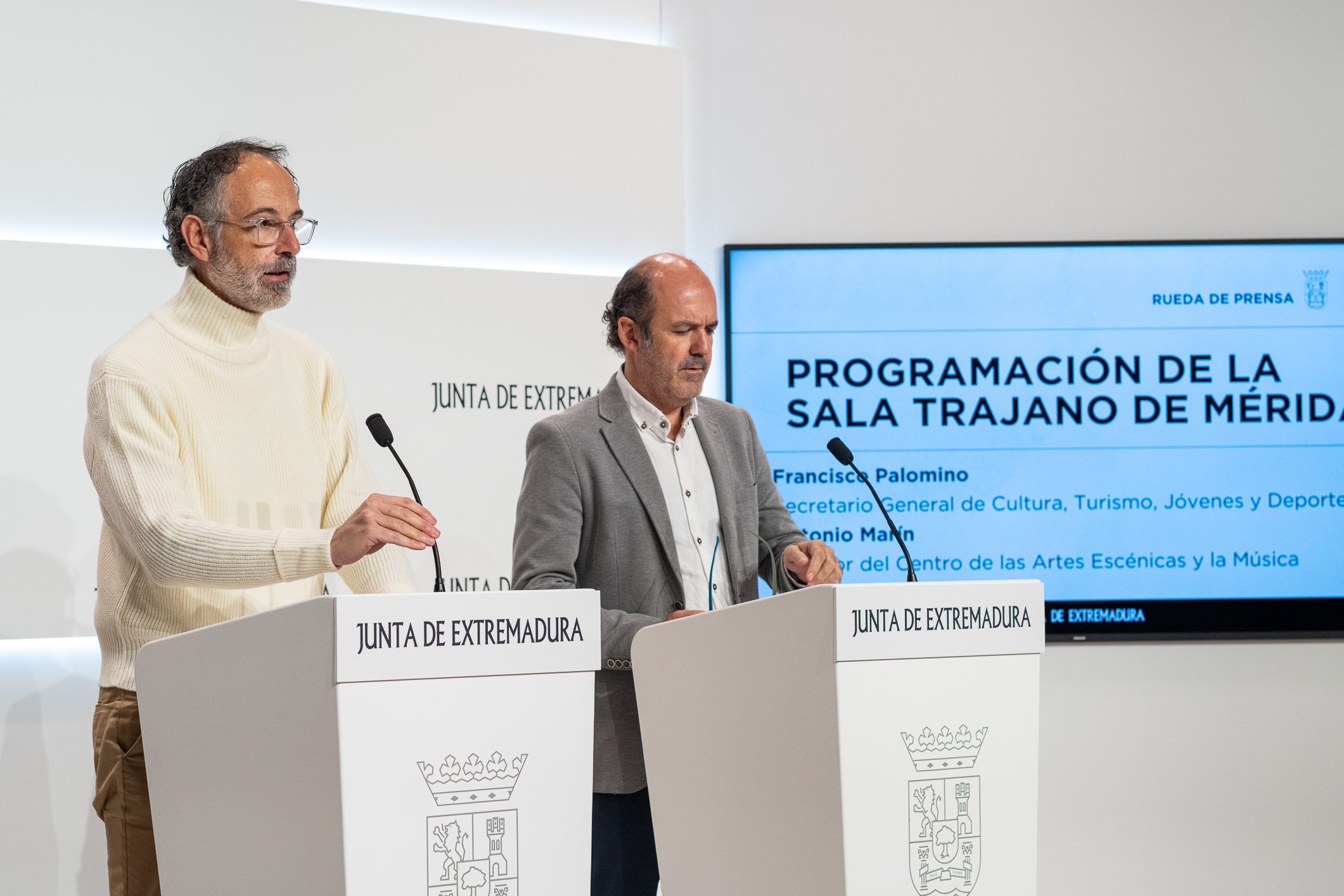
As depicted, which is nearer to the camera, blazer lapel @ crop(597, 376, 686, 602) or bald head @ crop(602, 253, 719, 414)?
blazer lapel @ crop(597, 376, 686, 602)

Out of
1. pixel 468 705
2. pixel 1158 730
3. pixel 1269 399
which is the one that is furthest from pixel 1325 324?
pixel 468 705

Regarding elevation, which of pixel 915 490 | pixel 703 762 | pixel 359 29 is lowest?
pixel 703 762

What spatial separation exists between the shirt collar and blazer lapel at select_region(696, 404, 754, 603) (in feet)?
0.09

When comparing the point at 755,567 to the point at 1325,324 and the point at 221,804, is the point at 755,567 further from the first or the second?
the point at 1325,324

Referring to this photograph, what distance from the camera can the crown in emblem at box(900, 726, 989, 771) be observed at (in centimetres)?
140

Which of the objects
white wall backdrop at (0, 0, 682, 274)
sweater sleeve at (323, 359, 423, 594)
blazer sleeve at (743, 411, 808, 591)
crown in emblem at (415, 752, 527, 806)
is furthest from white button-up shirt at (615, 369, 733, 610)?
white wall backdrop at (0, 0, 682, 274)

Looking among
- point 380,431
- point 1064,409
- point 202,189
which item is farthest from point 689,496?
point 1064,409

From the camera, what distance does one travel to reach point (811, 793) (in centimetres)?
140

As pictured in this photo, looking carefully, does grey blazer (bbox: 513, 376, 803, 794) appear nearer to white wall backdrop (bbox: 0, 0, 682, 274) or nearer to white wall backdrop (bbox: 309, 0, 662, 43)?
white wall backdrop (bbox: 0, 0, 682, 274)

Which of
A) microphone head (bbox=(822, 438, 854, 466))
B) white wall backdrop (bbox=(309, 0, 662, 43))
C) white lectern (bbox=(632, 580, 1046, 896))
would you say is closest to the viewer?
white lectern (bbox=(632, 580, 1046, 896))

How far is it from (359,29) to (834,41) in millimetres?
1401

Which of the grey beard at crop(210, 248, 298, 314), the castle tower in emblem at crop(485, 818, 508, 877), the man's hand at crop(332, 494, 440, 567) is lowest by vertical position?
the castle tower in emblem at crop(485, 818, 508, 877)

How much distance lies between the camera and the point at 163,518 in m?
1.75

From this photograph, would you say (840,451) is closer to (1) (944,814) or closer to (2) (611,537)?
(2) (611,537)
